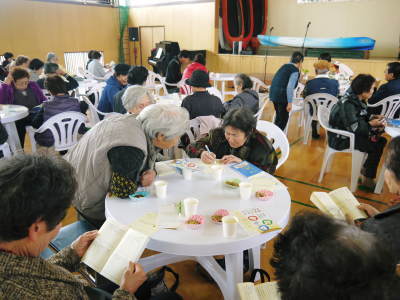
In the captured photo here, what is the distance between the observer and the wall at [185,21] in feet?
35.0

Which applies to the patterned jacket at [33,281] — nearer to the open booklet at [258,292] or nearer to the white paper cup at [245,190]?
the open booklet at [258,292]

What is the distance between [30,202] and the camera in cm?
81

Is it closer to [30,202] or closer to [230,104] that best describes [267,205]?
[30,202]

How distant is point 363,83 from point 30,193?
128 inches

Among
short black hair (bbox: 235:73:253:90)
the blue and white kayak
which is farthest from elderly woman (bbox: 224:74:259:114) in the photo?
the blue and white kayak

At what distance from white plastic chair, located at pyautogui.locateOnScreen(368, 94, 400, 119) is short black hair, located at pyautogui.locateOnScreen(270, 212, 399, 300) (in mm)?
4042

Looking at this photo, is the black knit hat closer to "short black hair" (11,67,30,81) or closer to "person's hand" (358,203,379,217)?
"short black hair" (11,67,30,81)

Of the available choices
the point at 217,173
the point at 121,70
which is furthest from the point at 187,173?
the point at 121,70

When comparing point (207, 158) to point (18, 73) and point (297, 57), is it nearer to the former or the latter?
point (18, 73)

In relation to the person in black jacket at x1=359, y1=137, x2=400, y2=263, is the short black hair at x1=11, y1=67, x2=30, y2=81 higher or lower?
higher

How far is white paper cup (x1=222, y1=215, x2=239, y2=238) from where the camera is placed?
4.21ft

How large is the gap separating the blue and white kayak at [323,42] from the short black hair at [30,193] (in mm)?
10534

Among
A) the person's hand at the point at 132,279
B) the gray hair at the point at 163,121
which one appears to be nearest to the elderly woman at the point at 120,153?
the gray hair at the point at 163,121

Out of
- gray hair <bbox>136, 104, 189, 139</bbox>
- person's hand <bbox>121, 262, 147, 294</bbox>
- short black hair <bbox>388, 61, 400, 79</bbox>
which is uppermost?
short black hair <bbox>388, 61, 400, 79</bbox>
